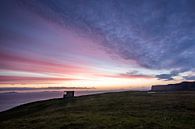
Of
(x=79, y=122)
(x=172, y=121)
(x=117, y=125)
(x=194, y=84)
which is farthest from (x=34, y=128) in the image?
(x=194, y=84)

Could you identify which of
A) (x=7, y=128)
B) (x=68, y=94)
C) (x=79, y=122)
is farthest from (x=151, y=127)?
(x=68, y=94)

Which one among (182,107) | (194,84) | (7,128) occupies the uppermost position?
(194,84)

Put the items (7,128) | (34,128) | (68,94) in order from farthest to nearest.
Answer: (68,94), (7,128), (34,128)

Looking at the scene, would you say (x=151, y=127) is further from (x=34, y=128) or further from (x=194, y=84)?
(x=194, y=84)

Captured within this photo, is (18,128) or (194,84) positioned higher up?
(194,84)

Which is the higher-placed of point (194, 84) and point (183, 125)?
point (194, 84)

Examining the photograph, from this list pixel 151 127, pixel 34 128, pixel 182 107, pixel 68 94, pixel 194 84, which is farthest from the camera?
pixel 194 84

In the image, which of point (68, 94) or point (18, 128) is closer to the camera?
point (18, 128)

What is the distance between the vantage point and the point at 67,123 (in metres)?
24.8

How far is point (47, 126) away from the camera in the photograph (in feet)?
79.4

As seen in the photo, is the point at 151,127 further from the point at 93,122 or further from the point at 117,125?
the point at 93,122

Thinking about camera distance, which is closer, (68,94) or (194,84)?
(68,94)

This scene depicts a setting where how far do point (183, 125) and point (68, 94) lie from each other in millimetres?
63368

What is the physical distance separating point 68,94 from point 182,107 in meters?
55.2
